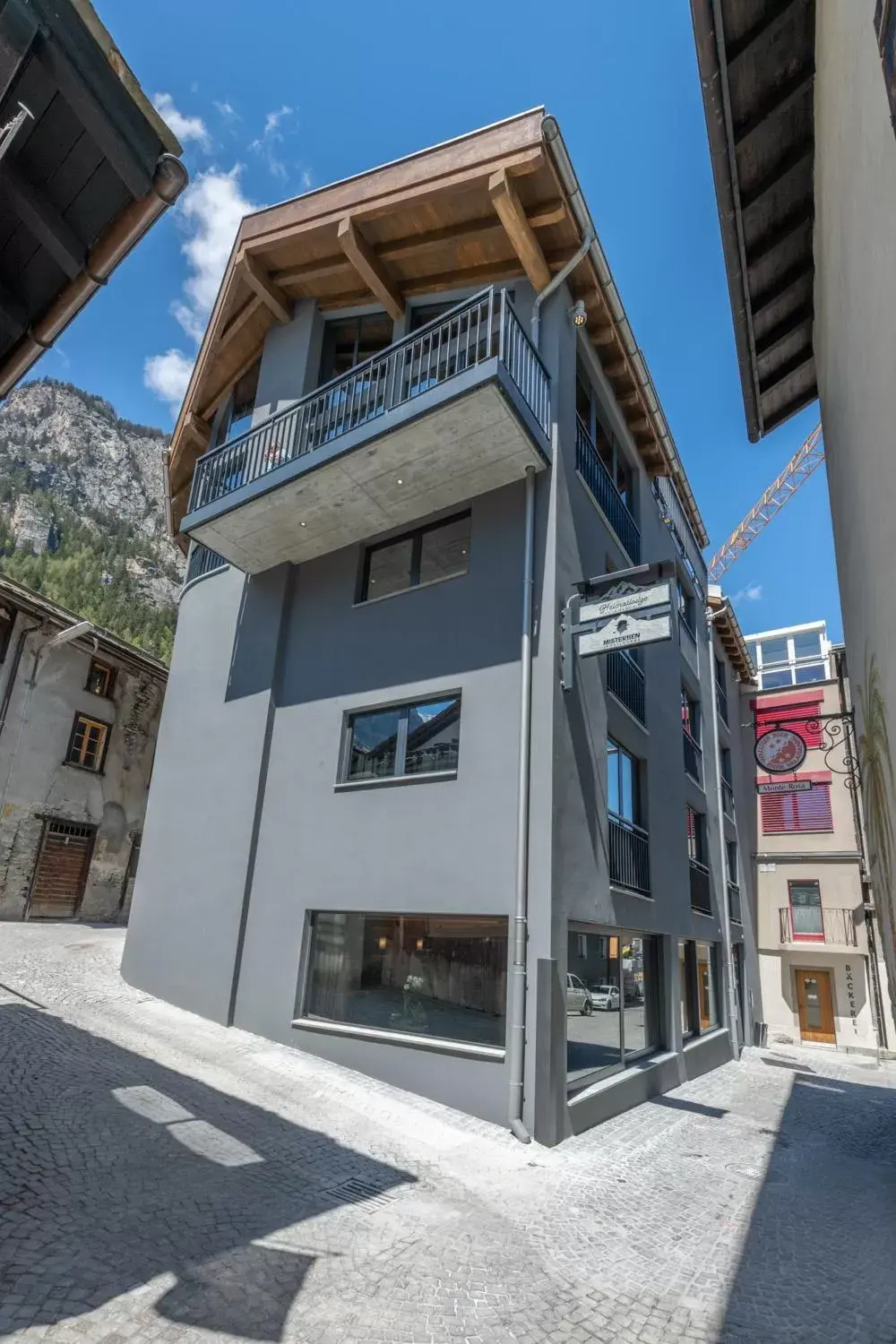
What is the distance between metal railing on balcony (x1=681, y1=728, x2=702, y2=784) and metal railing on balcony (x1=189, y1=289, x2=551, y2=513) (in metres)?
9.44

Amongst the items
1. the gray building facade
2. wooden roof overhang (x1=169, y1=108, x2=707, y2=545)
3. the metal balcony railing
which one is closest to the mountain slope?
the metal balcony railing

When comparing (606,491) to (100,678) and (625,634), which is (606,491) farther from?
(100,678)

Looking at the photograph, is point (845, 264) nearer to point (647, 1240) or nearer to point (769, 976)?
point (647, 1240)

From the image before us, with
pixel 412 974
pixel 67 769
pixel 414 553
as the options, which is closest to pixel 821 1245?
pixel 412 974

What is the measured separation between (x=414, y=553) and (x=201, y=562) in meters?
5.74

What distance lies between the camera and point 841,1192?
7484mm

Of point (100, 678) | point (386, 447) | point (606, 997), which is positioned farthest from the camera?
point (100, 678)

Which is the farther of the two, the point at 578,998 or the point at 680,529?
the point at 680,529

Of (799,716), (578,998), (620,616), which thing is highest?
(799,716)

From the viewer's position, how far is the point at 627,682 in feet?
42.1

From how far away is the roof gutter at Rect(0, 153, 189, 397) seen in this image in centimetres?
349

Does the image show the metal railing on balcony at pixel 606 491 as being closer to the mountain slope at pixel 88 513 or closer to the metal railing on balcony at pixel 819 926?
the metal railing on balcony at pixel 819 926

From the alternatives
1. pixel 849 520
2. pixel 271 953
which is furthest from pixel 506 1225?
pixel 849 520

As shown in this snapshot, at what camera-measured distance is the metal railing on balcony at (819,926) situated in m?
23.4
